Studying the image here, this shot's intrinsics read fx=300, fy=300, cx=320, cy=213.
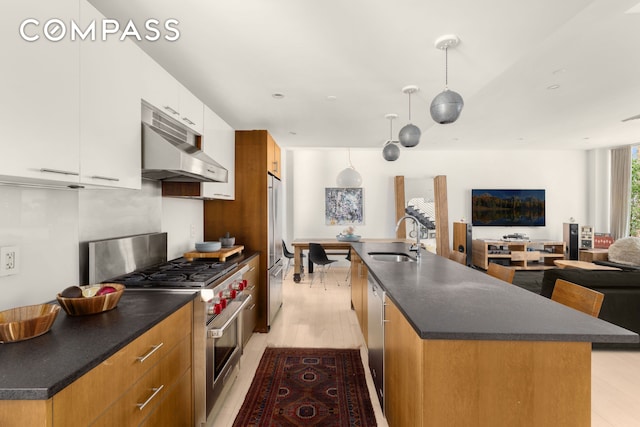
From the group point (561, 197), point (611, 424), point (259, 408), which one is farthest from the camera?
point (561, 197)

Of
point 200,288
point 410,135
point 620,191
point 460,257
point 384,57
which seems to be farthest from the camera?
point 620,191

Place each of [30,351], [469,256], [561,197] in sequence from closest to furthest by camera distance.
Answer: [30,351] < [469,256] < [561,197]

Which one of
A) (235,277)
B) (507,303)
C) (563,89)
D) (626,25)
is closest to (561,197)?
(563,89)

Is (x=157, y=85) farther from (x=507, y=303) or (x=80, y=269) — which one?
(x=507, y=303)

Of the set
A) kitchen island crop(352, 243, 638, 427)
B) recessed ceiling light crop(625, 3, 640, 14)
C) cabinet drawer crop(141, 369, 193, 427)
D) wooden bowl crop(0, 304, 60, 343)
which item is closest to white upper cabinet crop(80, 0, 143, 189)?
wooden bowl crop(0, 304, 60, 343)

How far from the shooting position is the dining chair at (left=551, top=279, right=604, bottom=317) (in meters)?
1.57

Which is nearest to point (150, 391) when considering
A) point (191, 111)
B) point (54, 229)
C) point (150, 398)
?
point (150, 398)

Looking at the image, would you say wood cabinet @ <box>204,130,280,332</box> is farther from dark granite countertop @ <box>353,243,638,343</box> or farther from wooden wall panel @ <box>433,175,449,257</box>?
wooden wall panel @ <box>433,175,449,257</box>

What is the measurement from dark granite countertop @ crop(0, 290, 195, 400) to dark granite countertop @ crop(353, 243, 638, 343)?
43.4 inches

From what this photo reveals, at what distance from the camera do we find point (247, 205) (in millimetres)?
3434

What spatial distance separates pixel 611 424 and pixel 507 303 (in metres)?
1.36

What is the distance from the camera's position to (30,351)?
0.99 meters

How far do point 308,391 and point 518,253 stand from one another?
5861mm

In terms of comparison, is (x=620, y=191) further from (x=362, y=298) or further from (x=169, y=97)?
(x=169, y=97)
